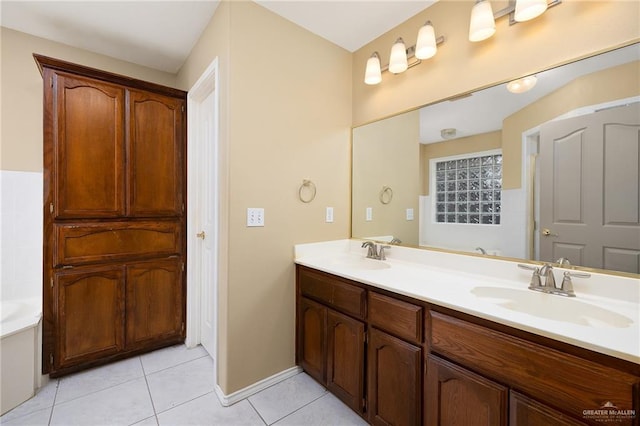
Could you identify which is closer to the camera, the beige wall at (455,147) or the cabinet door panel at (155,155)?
the beige wall at (455,147)

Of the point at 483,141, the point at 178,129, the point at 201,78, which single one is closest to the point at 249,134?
the point at 201,78

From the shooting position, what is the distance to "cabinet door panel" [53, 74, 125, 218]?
6.18 feet

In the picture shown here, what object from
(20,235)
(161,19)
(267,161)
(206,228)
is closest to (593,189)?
(267,161)

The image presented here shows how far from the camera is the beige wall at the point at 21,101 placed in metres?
1.97

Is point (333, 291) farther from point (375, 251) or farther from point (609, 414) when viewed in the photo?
point (609, 414)

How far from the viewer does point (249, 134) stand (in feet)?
5.77

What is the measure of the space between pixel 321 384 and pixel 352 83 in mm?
2342

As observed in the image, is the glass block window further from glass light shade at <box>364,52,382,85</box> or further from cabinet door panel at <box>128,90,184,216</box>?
cabinet door panel at <box>128,90,184,216</box>

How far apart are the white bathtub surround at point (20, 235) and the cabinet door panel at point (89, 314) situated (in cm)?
37

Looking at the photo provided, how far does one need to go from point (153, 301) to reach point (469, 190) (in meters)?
2.53

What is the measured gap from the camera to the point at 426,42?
1666 millimetres

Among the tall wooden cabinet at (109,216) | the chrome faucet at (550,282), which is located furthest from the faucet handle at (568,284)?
the tall wooden cabinet at (109,216)

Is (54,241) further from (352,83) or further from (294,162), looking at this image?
(352,83)

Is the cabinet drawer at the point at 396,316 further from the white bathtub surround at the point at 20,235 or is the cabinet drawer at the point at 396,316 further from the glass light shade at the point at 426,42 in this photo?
the white bathtub surround at the point at 20,235
